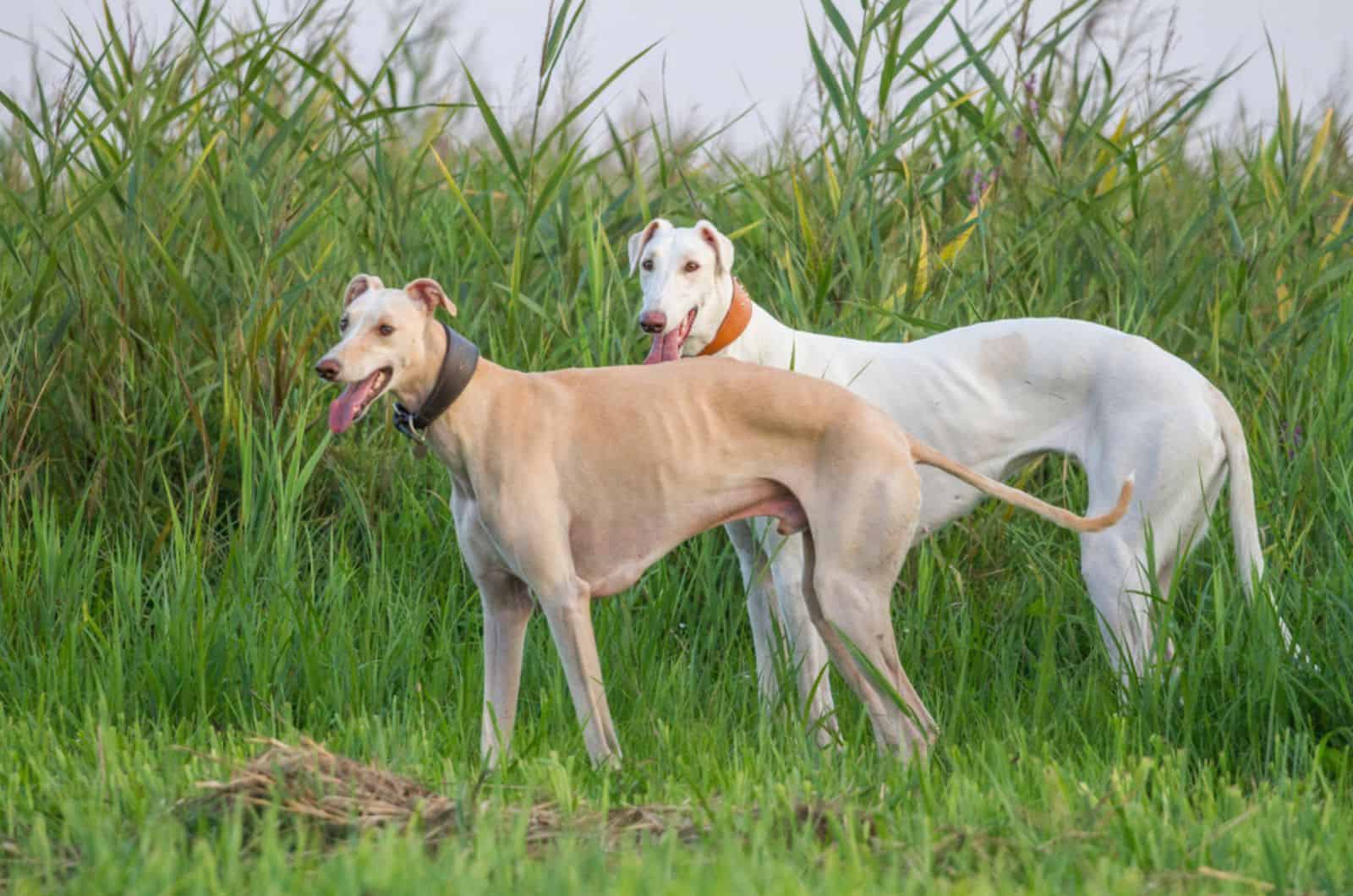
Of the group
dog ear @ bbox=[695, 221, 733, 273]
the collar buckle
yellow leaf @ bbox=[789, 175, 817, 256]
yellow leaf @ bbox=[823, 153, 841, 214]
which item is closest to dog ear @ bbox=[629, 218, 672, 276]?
dog ear @ bbox=[695, 221, 733, 273]

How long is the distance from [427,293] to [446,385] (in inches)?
10.3

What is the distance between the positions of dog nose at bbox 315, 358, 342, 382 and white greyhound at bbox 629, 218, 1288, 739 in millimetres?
1297

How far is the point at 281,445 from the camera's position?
548 cm

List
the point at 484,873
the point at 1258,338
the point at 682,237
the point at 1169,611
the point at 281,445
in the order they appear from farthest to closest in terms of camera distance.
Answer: the point at 1258,338, the point at 281,445, the point at 682,237, the point at 1169,611, the point at 484,873

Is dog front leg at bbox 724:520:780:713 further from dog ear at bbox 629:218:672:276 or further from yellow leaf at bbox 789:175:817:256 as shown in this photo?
yellow leaf at bbox 789:175:817:256

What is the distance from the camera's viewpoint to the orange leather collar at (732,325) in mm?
5039

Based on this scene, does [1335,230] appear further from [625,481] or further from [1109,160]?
[625,481]

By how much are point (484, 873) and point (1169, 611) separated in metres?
2.20

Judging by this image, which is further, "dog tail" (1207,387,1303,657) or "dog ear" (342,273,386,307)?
"dog tail" (1207,387,1303,657)

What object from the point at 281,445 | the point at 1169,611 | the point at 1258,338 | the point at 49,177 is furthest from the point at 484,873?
the point at 1258,338

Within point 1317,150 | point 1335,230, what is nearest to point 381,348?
point 1317,150

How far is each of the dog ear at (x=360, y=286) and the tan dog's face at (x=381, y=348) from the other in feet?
0.34

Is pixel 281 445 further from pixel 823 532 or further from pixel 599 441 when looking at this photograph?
pixel 823 532

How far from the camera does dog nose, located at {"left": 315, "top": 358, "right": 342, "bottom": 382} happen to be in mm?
3789
